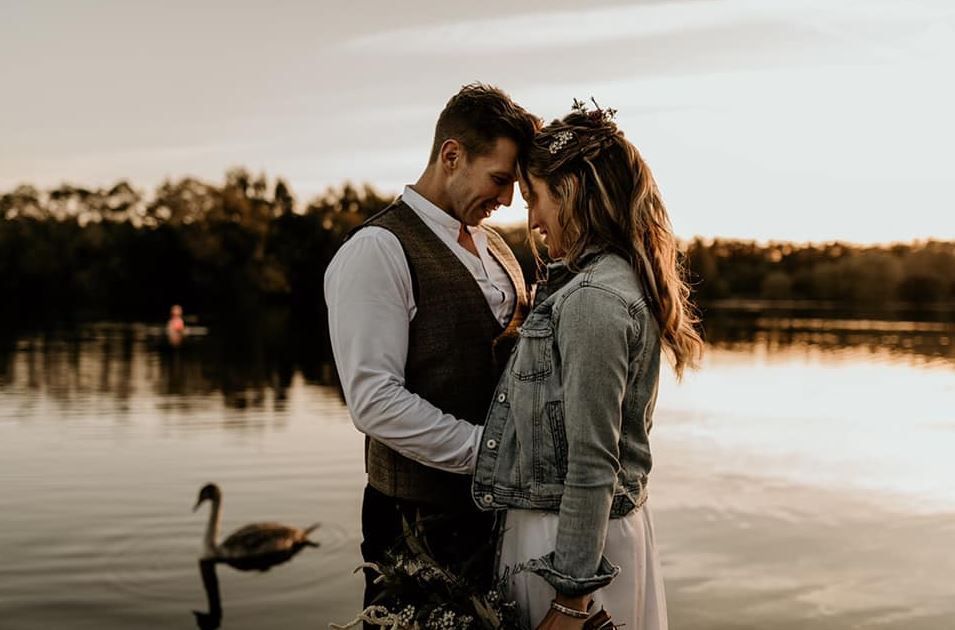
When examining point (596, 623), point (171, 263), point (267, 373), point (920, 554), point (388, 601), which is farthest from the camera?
point (171, 263)

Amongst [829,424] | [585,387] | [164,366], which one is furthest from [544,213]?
[164,366]

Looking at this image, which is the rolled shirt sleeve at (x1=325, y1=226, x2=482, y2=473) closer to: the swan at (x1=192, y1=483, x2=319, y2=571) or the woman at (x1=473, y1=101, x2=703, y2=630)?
the woman at (x1=473, y1=101, x2=703, y2=630)

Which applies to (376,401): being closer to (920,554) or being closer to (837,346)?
(920,554)

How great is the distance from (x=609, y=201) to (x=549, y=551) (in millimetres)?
828

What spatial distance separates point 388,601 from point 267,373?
22.8 m

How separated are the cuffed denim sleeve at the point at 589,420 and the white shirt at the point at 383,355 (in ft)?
1.48

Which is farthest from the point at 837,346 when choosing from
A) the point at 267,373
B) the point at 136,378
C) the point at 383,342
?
the point at 383,342

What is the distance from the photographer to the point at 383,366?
2.81m

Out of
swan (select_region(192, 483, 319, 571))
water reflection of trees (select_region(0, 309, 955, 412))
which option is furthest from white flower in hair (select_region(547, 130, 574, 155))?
water reflection of trees (select_region(0, 309, 955, 412))

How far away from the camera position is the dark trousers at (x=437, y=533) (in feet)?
8.83

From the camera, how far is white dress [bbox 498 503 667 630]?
2564 millimetres

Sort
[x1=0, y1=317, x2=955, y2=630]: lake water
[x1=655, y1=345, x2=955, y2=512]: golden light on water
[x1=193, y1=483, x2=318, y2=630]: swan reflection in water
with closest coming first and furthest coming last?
[x1=0, y1=317, x2=955, y2=630]: lake water < [x1=193, y1=483, x2=318, y2=630]: swan reflection in water < [x1=655, y1=345, x2=955, y2=512]: golden light on water

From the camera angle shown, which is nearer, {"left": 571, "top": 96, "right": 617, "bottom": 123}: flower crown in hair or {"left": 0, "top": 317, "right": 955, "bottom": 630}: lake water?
{"left": 571, "top": 96, "right": 617, "bottom": 123}: flower crown in hair

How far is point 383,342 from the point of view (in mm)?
2809
